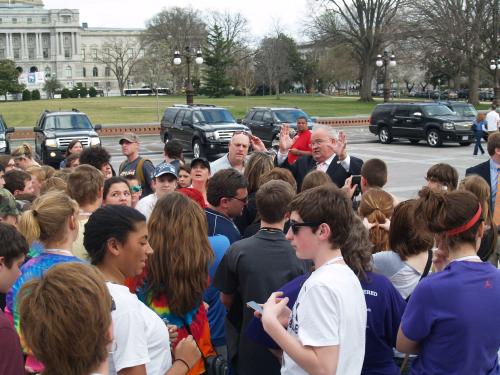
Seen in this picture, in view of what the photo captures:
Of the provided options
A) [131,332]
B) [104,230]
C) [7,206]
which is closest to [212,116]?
[7,206]

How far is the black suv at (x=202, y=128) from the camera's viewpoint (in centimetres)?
2327

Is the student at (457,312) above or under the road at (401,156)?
above

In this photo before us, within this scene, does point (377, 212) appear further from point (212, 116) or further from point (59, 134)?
point (212, 116)

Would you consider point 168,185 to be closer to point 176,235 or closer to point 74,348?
point 176,235

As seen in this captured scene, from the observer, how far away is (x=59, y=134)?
2088 cm

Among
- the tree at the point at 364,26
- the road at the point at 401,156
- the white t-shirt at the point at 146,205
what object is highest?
Answer: the tree at the point at 364,26

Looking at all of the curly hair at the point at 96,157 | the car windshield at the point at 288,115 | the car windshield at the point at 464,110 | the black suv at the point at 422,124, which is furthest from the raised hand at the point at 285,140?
the car windshield at the point at 464,110

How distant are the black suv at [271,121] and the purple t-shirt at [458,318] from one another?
78.7 feet

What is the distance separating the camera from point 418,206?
139 inches

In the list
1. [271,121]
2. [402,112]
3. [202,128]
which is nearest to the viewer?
[202,128]

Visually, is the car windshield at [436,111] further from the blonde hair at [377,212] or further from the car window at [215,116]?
the blonde hair at [377,212]

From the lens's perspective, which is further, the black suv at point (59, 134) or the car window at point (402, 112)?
the car window at point (402, 112)

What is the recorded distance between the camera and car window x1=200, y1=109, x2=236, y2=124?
2457 cm

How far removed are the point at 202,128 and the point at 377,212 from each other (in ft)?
64.3
